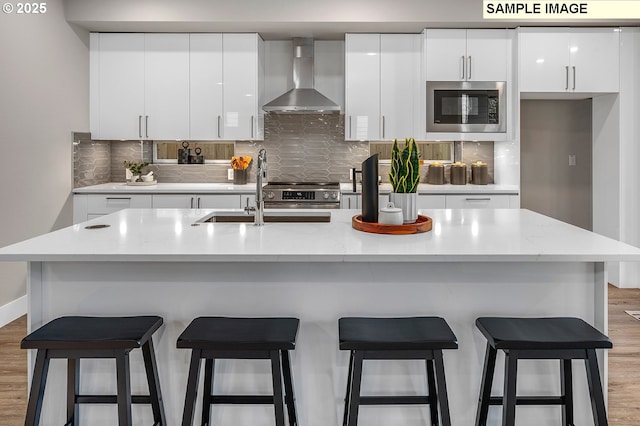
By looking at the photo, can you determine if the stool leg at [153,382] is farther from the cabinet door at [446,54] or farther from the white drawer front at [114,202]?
the cabinet door at [446,54]

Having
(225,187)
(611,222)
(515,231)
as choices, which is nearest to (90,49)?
(225,187)

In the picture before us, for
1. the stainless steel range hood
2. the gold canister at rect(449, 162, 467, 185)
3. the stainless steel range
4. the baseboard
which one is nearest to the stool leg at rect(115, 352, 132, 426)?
the baseboard

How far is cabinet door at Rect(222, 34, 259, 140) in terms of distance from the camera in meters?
4.97

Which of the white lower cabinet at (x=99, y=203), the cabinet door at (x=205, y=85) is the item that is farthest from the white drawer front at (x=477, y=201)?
the white lower cabinet at (x=99, y=203)

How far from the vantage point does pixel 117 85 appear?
5016mm

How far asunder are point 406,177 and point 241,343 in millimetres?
1125

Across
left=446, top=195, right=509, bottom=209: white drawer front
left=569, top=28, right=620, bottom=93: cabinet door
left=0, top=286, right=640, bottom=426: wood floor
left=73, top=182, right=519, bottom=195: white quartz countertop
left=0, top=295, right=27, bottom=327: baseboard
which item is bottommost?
left=0, top=286, right=640, bottom=426: wood floor

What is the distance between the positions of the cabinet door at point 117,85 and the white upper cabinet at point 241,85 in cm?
76

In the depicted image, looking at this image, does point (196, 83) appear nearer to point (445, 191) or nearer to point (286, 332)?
point (445, 191)

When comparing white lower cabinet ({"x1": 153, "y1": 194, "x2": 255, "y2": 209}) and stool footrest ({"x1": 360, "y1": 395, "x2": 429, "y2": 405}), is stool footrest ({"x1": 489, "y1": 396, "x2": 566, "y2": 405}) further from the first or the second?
white lower cabinet ({"x1": 153, "y1": 194, "x2": 255, "y2": 209})

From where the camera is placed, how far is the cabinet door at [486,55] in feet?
15.8

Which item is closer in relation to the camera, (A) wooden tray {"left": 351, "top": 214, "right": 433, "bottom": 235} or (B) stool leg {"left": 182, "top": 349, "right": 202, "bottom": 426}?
(B) stool leg {"left": 182, "top": 349, "right": 202, "bottom": 426}

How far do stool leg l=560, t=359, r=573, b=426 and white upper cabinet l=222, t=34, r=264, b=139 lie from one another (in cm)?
348

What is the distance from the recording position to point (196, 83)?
5000mm
